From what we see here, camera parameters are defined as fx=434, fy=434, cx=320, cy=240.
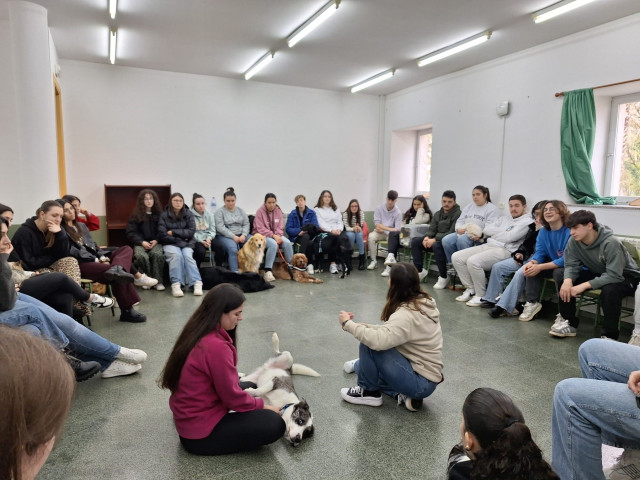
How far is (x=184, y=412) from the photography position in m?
1.94

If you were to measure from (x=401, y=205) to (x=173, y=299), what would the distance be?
15.1ft

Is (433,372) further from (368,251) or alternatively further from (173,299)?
(368,251)

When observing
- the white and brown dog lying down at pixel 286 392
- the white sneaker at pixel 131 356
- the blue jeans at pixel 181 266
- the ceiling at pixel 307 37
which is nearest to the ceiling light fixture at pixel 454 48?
the ceiling at pixel 307 37

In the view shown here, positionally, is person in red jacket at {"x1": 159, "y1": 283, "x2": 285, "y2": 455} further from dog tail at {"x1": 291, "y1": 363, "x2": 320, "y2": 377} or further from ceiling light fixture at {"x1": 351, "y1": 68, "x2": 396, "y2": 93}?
ceiling light fixture at {"x1": 351, "y1": 68, "x2": 396, "y2": 93}

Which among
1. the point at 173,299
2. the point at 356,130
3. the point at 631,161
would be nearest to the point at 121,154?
the point at 173,299

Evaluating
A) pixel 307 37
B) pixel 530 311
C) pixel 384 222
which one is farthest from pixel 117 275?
pixel 384 222

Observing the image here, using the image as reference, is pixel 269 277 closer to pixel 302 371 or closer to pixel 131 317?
pixel 131 317

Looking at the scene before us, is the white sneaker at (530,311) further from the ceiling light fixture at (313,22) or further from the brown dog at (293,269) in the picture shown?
the ceiling light fixture at (313,22)

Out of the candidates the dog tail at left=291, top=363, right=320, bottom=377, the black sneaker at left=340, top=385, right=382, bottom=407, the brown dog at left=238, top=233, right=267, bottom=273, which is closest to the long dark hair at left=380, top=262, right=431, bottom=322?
the black sneaker at left=340, top=385, right=382, bottom=407

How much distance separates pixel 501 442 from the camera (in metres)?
1.15

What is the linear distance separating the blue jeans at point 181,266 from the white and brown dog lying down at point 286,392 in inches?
104

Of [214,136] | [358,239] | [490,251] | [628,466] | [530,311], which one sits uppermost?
[214,136]

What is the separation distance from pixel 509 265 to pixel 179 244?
392cm

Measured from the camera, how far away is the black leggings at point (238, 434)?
2.02m
